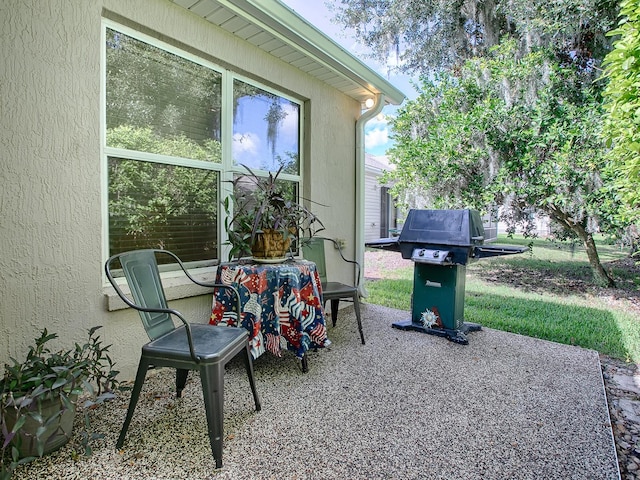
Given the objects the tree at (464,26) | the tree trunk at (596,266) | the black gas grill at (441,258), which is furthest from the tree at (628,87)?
the tree at (464,26)

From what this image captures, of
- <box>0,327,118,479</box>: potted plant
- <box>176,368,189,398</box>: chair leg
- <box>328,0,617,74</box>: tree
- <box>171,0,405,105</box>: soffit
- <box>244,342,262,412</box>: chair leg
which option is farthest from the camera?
<box>328,0,617,74</box>: tree

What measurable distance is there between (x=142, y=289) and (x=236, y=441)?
98 cm

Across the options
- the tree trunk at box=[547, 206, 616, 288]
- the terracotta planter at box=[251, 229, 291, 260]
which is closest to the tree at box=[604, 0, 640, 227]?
the terracotta planter at box=[251, 229, 291, 260]

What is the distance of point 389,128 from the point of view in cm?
845

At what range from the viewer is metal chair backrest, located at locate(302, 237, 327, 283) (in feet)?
11.8

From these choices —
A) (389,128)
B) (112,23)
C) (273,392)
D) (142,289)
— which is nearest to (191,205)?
(142,289)

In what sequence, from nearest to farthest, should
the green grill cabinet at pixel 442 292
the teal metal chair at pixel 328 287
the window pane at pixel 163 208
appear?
the window pane at pixel 163 208 → the teal metal chair at pixel 328 287 → the green grill cabinet at pixel 442 292

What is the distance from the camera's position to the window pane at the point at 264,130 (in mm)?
3350

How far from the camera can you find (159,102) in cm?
274

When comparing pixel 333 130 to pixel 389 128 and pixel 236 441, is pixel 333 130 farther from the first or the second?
pixel 389 128

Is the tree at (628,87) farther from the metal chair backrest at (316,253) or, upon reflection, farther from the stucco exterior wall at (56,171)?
the stucco exterior wall at (56,171)

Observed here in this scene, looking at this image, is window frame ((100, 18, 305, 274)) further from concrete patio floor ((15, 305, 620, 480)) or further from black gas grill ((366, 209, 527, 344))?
black gas grill ((366, 209, 527, 344))

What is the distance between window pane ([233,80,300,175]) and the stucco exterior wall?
33.7 inches

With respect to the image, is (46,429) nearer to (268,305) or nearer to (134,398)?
(134,398)
